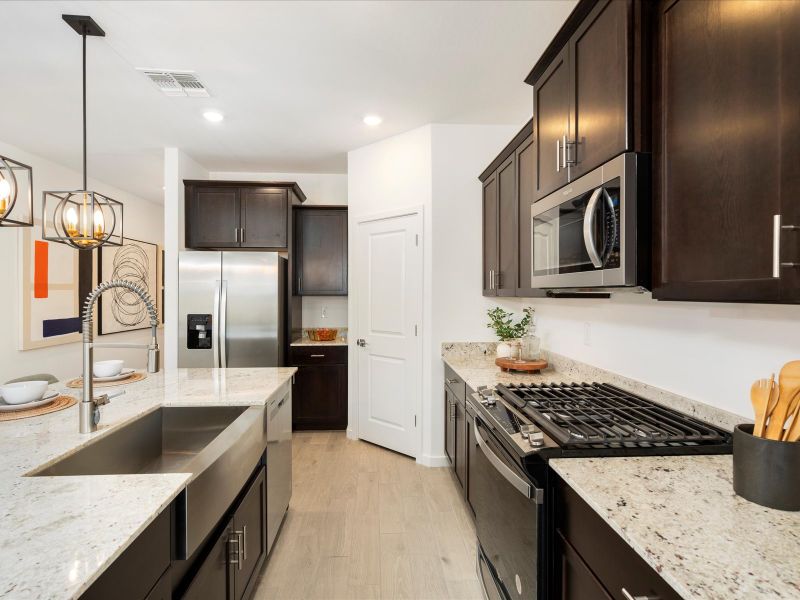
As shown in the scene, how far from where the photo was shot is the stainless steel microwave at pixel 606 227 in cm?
120

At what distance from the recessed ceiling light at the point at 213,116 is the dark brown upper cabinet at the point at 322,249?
1.27 metres

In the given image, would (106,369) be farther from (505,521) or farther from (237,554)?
(505,521)

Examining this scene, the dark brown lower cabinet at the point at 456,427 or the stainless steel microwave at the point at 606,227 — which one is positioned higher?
the stainless steel microwave at the point at 606,227

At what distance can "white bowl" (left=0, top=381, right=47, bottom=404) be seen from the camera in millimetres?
1572

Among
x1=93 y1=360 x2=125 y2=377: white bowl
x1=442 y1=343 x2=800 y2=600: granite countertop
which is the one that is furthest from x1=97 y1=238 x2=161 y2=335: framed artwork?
x1=442 y1=343 x2=800 y2=600: granite countertop

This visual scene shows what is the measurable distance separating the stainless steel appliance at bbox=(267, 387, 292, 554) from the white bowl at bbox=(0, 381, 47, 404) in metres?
0.88

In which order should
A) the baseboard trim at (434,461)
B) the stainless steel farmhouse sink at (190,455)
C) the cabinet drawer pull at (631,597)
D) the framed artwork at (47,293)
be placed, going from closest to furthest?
the cabinet drawer pull at (631,597) < the stainless steel farmhouse sink at (190,455) < the baseboard trim at (434,461) < the framed artwork at (47,293)

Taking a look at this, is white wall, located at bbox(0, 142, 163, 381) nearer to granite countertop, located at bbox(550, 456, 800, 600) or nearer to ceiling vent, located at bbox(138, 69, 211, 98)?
ceiling vent, located at bbox(138, 69, 211, 98)

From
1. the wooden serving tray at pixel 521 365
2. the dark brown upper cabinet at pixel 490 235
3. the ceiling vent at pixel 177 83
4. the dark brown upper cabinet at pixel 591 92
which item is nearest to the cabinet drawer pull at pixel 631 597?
the dark brown upper cabinet at pixel 591 92

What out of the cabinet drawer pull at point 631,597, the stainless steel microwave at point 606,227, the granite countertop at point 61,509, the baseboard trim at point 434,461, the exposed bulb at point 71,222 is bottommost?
the baseboard trim at point 434,461

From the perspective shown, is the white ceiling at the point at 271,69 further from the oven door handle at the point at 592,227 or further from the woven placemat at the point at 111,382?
the woven placemat at the point at 111,382

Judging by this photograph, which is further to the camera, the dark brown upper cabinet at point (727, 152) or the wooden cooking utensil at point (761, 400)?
the wooden cooking utensil at point (761, 400)

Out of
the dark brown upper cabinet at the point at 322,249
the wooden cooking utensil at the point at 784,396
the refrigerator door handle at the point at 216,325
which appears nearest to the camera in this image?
the wooden cooking utensil at the point at 784,396

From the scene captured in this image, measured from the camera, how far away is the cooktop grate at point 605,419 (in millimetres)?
1235
